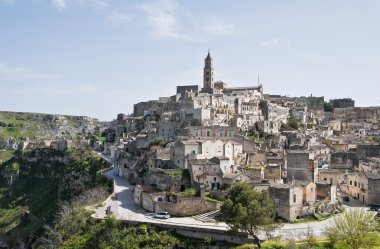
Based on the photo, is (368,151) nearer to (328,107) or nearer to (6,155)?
(328,107)

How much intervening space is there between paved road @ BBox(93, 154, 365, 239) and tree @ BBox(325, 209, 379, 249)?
284 cm

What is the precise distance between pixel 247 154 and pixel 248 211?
23.2 metres

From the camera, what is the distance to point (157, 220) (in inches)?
1668

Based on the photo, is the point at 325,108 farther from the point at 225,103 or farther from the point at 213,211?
the point at 213,211

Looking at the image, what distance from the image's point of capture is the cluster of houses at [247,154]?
1758 inches

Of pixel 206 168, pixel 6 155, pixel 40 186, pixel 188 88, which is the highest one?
pixel 188 88

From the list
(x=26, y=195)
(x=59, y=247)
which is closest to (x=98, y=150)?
(x=26, y=195)

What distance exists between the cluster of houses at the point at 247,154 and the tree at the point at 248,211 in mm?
6214

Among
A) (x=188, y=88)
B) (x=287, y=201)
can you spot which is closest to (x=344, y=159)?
(x=287, y=201)

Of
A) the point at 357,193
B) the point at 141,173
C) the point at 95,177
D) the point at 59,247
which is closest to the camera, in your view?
the point at 59,247

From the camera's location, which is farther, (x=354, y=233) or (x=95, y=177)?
(x=95, y=177)

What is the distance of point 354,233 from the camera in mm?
33219

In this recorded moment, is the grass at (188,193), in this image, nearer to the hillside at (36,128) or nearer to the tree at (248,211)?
the tree at (248,211)

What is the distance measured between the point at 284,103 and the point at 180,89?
86.4ft
